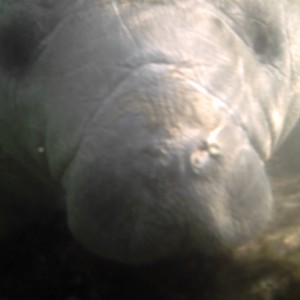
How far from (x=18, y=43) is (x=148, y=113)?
158 cm

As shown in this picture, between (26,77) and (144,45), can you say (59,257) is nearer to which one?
(26,77)

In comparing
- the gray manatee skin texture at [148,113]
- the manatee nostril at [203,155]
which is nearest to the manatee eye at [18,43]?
the gray manatee skin texture at [148,113]

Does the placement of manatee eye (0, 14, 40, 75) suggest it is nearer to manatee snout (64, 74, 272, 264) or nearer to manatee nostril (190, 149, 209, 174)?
manatee snout (64, 74, 272, 264)

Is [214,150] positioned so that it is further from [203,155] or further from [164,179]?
[164,179]

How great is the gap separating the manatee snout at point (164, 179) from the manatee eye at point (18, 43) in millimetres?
1115

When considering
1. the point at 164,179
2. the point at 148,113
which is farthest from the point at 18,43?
the point at 164,179

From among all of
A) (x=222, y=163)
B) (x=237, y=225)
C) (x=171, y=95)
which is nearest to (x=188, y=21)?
(x=171, y=95)

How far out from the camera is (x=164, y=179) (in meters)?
2.55

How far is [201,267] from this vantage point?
3.25 meters

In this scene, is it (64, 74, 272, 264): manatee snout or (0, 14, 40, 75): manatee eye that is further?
(0, 14, 40, 75): manatee eye

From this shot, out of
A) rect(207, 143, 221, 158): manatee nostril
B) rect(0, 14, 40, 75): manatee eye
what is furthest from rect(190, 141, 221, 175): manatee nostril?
rect(0, 14, 40, 75): manatee eye

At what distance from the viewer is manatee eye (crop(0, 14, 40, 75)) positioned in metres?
3.73

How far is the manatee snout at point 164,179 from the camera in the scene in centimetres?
258

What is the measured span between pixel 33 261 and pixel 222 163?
225 cm
